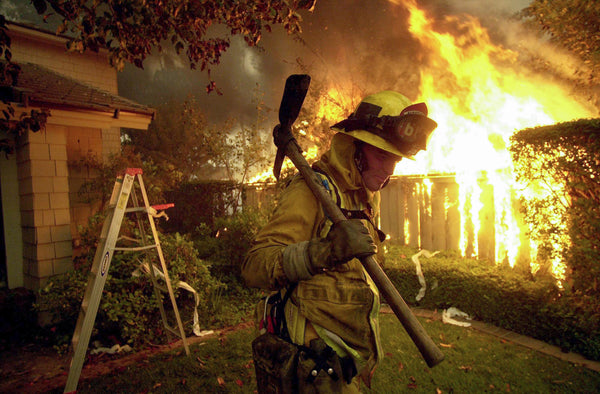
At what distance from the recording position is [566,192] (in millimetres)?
4762

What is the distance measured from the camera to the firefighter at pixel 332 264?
1.62 m

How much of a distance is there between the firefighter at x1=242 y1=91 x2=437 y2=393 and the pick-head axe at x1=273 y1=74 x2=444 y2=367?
0.08m

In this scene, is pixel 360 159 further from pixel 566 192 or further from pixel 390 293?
pixel 566 192

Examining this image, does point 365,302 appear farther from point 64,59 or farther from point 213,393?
point 64,59

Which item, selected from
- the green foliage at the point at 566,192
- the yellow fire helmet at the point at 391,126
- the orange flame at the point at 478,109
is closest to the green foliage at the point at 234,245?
the orange flame at the point at 478,109

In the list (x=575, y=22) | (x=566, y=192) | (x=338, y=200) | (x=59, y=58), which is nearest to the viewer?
(x=338, y=200)

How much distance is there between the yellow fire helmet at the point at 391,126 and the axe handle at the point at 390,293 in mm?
408

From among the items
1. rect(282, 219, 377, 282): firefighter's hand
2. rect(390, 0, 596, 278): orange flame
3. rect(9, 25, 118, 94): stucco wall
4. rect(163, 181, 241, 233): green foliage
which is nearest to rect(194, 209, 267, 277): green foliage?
rect(163, 181, 241, 233): green foliage

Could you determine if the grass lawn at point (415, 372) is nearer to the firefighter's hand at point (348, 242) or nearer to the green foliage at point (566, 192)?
the green foliage at point (566, 192)

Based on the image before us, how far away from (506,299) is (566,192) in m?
1.76

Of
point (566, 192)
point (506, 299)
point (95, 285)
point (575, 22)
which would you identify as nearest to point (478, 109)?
point (575, 22)

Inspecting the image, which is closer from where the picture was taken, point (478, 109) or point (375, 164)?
point (375, 164)

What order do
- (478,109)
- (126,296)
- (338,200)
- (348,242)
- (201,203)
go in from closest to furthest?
(348,242)
(338,200)
(126,296)
(478,109)
(201,203)

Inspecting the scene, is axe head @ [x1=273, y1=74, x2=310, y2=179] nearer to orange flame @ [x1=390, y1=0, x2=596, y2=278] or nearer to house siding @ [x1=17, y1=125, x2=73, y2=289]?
orange flame @ [x1=390, y1=0, x2=596, y2=278]
